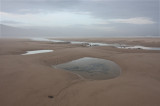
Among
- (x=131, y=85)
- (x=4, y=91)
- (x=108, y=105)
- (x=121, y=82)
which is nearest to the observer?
(x=108, y=105)

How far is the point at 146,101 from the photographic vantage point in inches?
163

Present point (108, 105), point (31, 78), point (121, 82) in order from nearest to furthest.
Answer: point (108, 105)
point (121, 82)
point (31, 78)

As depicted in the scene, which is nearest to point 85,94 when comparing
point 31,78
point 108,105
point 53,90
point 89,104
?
point 89,104

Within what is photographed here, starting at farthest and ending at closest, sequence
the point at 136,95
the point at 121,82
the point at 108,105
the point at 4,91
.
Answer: the point at 121,82, the point at 4,91, the point at 136,95, the point at 108,105

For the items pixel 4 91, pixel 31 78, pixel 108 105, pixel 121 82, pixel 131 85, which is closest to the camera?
pixel 108 105

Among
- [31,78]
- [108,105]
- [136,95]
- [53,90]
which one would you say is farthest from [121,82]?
[31,78]

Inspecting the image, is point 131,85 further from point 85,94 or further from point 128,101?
point 85,94

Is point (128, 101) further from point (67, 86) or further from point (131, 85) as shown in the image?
point (67, 86)

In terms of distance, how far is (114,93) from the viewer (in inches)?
185

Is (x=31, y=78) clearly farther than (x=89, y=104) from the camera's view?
Yes

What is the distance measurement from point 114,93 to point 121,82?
1297 mm

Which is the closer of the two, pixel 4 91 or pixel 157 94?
pixel 157 94

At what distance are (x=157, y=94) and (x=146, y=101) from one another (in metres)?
0.81

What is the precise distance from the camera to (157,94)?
179 inches
